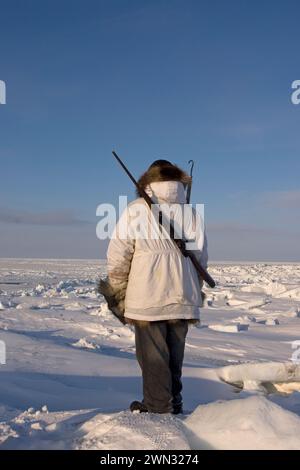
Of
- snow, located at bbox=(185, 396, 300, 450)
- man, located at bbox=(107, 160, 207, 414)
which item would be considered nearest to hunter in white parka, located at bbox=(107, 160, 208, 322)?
man, located at bbox=(107, 160, 207, 414)

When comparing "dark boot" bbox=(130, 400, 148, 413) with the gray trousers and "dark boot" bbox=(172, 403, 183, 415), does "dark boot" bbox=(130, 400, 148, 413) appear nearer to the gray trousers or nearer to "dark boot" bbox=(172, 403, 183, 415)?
the gray trousers

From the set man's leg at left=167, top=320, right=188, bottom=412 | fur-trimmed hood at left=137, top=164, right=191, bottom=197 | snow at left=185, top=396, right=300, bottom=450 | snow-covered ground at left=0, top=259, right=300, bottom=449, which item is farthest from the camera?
fur-trimmed hood at left=137, top=164, right=191, bottom=197

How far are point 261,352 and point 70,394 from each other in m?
3.47

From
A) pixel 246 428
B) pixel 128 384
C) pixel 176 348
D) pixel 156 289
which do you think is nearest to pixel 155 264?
pixel 156 289

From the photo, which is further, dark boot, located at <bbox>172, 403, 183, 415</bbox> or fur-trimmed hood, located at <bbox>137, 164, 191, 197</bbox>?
fur-trimmed hood, located at <bbox>137, 164, 191, 197</bbox>

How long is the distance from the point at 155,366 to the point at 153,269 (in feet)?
1.87

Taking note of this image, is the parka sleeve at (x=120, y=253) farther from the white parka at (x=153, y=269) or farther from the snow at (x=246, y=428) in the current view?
the snow at (x=246, y=428)

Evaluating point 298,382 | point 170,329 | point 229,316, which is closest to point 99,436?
point 170,329

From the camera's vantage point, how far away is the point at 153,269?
2918 millimetres

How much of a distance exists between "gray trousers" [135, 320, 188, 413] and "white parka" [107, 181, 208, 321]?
0.08 metres

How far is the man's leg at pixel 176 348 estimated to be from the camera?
2975mm

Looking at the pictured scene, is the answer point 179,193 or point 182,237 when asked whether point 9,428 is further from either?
point 179,193

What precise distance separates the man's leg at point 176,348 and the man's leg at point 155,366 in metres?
0.06

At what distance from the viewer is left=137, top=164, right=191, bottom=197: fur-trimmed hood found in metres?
3.10
